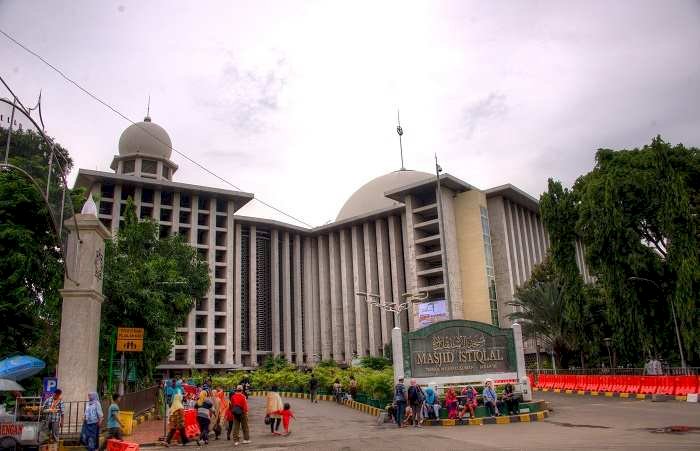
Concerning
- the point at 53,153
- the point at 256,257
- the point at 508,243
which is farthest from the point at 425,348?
the point at 256,257

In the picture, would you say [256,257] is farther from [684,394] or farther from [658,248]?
[684,394]

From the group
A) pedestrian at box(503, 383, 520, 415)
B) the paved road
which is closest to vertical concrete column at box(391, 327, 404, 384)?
the paved road

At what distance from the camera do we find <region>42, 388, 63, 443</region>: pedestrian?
12952 mm

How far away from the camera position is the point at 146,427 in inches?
747

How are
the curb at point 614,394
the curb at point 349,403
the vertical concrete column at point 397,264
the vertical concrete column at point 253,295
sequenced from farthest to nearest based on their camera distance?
the vertical concrete column at point 397,264 → the vertical concrete column at point 253,295 → the curb at point 614,394 → the curb at point 349,403

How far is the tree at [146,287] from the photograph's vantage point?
924 inches

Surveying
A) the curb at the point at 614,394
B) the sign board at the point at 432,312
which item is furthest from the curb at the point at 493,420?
the sign board at the point at 432,312

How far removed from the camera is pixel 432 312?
174 feet

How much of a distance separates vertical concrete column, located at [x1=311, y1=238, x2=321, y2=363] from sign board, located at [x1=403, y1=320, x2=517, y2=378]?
46884 mm

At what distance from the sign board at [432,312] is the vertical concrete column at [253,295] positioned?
1831 cm

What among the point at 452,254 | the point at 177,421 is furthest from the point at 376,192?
the point at 177,421

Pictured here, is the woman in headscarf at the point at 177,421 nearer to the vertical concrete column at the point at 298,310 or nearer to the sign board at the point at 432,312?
the sign board at the point at 432,312

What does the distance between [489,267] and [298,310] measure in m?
23.2

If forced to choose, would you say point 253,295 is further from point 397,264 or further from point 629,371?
point 629,371
